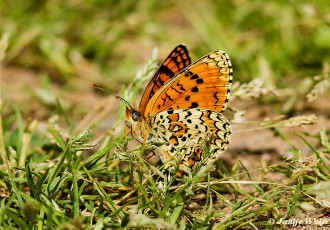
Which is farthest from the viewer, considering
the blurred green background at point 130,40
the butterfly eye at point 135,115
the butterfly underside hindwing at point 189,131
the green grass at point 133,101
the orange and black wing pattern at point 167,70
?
the blurred green background at point 130,40

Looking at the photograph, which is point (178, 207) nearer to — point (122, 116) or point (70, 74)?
point (122, 116)

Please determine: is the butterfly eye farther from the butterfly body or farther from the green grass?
the green grass

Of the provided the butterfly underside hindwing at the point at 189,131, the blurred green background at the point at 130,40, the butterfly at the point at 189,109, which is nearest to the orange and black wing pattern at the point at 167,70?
the butterfly at the point at 189,109

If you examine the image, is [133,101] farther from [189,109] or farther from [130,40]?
[130,40]

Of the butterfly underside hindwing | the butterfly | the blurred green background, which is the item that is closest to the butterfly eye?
the butterfly

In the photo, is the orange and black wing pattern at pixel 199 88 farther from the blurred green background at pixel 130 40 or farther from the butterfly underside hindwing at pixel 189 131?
the blurred green background at pixel 130 40

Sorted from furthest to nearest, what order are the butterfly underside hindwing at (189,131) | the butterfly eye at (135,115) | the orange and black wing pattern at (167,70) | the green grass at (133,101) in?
1. the orange and black wing pattern at (167,70)
2. the butterfly eye at (135,115)
3. the butterfly underside hindwing at (189,131)
4. the green grass at (133,101)
